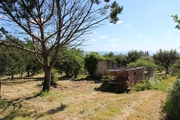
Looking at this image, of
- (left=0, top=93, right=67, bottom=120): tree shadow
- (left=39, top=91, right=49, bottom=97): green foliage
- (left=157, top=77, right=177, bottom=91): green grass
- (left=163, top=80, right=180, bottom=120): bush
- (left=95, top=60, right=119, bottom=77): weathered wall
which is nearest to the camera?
(left=0, top=93, right=67, bottom=120): tree shadow

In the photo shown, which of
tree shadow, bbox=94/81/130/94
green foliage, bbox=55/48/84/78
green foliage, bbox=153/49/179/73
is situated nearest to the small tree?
green foliage, bbox=153/49/179/73

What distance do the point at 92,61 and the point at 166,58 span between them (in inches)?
678

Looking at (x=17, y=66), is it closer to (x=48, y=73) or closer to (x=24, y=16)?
(x=48, y=73)

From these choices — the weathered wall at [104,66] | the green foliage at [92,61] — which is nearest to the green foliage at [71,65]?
the green foliage at [92,61]

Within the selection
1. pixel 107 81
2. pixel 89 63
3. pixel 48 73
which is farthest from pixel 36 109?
pixel 89 63

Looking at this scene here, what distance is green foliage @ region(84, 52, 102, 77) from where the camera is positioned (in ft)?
68.8

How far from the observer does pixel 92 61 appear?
69.3ft

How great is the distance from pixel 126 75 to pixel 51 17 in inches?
238

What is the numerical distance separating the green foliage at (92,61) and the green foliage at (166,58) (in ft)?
53.1

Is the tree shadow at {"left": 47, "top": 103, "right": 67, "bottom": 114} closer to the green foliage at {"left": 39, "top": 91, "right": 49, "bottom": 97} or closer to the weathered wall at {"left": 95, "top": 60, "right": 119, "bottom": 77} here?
the green foliage at {"left": 39, "top": 91, "right": 49, "bottom": 97}

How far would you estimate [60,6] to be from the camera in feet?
28.3

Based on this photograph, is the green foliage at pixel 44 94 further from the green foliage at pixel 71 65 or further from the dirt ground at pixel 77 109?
the green foliage at pixel 71 65

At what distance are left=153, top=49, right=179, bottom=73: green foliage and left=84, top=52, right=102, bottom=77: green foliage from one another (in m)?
16.2

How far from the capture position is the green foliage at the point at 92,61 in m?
21.0
